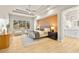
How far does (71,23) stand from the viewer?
9.00 feet

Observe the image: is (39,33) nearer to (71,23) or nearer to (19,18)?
(19,18)

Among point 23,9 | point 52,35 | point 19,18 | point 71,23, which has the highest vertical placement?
point 23,9

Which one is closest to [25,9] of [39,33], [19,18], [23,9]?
[23,9]

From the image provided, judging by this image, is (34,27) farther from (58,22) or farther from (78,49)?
(78,49)

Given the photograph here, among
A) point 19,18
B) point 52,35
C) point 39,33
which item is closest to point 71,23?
point 52,35

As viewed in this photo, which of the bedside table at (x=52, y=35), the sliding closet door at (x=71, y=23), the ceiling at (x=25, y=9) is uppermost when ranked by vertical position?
the ceiling at (x=25, y=9)

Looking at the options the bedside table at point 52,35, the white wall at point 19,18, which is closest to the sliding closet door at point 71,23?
the bedside table at point 52,35

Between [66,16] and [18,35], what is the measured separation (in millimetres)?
1564

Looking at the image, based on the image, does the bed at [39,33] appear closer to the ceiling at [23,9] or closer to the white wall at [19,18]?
the white wall at [19,18]

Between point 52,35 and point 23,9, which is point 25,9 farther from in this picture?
point 52,35

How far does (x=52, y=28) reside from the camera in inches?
109

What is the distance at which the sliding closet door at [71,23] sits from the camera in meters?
2.65

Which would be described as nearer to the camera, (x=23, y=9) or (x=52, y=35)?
(x=23, y=9)

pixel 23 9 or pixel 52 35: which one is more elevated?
pixel 23 9
